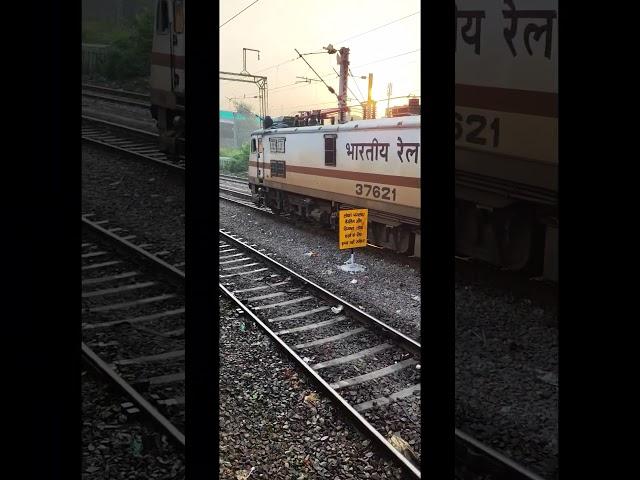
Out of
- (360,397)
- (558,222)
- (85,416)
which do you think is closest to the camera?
(558,222)

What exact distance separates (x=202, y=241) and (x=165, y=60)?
1.57 feet

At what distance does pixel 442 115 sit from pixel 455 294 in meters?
0.40

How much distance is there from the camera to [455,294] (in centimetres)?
113

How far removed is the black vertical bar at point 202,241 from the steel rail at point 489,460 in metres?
0.57

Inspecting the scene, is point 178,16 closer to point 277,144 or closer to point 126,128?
point 126,128

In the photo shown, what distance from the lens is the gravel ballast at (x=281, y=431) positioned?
2.28m

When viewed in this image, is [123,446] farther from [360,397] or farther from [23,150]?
[360,397]

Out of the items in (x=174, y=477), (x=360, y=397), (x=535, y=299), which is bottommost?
(x=360, y=397)

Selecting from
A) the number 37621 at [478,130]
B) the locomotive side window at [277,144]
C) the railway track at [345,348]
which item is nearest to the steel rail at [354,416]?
the railway track at [345,348]

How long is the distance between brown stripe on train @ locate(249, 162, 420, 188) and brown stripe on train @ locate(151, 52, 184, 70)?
3.56 meters

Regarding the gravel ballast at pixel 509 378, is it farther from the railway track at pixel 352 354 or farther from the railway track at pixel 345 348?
the railway track at pixel 345 348
